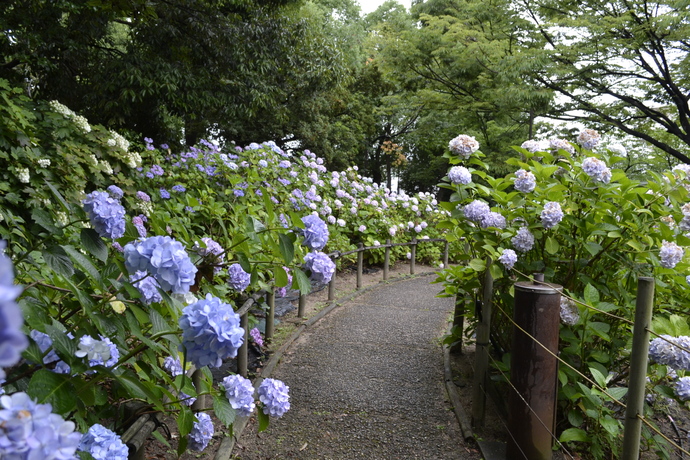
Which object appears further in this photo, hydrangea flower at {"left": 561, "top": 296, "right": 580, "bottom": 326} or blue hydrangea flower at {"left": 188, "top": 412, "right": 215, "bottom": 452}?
hydrangea flower at {"left": 561, "top": 296, "right": 580, "bottom": 326}

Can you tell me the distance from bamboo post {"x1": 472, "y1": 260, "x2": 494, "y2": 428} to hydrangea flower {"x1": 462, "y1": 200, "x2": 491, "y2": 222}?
0.32 m

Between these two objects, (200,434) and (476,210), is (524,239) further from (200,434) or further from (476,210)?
(200,434)

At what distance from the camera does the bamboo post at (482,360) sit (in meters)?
3.09

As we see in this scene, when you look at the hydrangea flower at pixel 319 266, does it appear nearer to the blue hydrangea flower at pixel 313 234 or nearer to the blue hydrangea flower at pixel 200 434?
the blue hydrangea flower at pixel 313 234

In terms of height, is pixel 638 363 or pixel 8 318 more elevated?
pixel 8 318

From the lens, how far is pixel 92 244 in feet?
4.25

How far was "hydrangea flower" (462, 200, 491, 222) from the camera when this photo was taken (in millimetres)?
3059

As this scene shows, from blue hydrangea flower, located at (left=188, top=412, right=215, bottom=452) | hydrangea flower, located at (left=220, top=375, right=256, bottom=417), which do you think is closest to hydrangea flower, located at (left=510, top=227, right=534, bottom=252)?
hydrangea flower, located at (left=220, top=375, right=256, bottom=417)

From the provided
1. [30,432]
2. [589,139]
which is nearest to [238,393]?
[30,432]

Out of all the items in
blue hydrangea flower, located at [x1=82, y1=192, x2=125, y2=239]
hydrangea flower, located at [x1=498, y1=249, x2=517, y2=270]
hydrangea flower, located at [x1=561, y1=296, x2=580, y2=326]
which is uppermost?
blue hydrangea flower, located at [x1=82, y1=192, x2=125, y2=239]

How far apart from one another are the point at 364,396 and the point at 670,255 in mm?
2188

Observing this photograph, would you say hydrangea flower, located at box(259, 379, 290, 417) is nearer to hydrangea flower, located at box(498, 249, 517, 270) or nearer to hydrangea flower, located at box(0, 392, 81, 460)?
hydrangea flower, located at box(0, 392, 81, 460)

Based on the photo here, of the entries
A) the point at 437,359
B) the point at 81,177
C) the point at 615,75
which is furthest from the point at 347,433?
the point at 615,75

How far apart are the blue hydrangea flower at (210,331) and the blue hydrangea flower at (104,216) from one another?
0.48 metres
